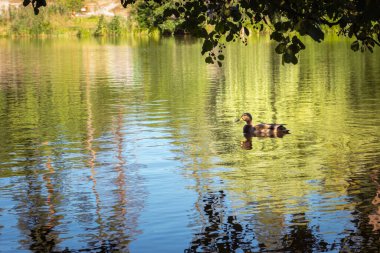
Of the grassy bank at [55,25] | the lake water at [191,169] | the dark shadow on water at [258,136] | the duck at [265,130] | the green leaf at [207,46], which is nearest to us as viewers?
the green leaf at [207,46]

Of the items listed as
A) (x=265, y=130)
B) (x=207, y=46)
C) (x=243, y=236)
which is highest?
(x=207, y=46)

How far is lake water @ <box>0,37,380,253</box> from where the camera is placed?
17.1m

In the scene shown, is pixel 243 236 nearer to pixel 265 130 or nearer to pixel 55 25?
pixel 265 130

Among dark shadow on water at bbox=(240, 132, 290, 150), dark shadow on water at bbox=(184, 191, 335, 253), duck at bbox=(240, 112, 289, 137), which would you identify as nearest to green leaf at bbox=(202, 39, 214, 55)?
dark shadow on water at bbox=(184, 191, 335, 253)

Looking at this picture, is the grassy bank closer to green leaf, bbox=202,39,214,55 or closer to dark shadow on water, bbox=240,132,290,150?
dark shadow on water, bbox=240,132,290,150

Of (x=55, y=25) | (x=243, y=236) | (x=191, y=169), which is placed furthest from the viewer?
(x=55, y=25)

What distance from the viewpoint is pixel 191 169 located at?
2483cm

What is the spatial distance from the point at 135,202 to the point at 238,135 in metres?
11.8

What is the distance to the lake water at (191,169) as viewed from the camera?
17141 millimetres

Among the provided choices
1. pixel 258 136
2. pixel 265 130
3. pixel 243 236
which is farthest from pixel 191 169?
pixel 243 236

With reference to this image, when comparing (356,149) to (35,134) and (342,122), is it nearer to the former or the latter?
(342,122)

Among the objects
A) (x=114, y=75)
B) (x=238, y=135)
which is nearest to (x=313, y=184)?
(x=238, y=135)

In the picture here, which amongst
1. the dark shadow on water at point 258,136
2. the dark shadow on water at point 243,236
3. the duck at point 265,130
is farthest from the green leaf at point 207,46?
the duck at point 265,130

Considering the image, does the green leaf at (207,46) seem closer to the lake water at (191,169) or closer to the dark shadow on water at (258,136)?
the lake water at (191,169)
